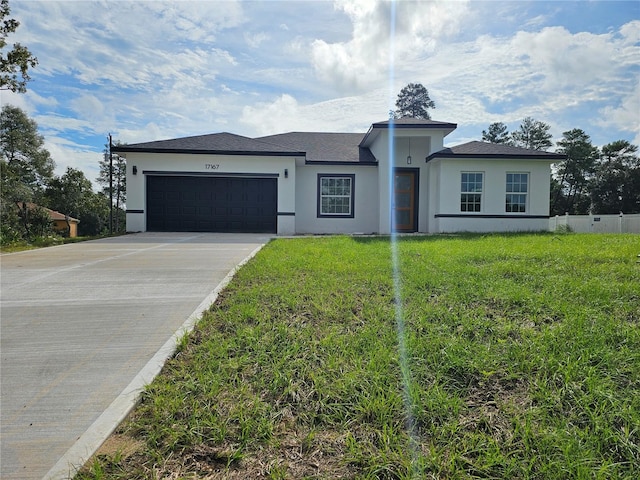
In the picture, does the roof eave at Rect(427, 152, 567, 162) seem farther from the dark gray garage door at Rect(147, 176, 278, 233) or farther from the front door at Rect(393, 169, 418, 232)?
the dark gray garage door at Rect(147, 176, 278, 233)

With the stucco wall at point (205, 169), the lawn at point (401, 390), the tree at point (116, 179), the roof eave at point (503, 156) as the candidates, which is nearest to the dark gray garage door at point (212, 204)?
the stucco wall at point (205, 169)

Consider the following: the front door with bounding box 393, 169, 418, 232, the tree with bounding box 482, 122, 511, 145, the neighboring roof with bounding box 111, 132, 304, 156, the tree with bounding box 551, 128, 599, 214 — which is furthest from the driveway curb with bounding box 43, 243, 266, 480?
the tree with bounding box 482, 122, 511, 145

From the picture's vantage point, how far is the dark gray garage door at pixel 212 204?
14.6 meters

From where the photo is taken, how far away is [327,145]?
682 inches

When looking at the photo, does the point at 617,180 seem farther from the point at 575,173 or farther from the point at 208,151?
the point at 208,151

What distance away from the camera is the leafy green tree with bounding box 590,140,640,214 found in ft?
115

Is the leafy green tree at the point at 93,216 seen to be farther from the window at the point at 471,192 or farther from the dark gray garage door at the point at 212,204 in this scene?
the window at the point at 471,192

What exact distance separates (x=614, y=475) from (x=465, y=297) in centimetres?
242

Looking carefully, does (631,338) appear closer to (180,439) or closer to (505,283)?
(505,283)

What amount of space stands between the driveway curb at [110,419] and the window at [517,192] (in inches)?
536

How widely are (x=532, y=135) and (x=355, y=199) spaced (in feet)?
127

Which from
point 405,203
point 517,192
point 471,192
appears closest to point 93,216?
point 405,203

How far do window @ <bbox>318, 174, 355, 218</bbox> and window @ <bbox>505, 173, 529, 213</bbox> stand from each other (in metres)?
6.01

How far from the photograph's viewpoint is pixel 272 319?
12.0 ft
